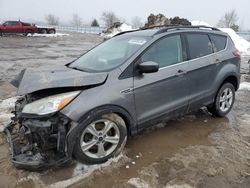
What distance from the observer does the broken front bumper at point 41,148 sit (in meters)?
2.84

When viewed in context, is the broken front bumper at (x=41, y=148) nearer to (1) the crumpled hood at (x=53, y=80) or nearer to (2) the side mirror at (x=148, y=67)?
(1) the crumpled hood at (x=53, y=80)

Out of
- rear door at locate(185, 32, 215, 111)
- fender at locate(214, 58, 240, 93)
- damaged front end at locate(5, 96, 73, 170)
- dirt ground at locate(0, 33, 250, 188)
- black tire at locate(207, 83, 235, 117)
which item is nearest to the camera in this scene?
damaged front end at locate(5, 96, 73, 170)

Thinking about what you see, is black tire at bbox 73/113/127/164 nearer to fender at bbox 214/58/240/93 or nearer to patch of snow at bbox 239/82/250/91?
fender at bbox 214/58/240/93

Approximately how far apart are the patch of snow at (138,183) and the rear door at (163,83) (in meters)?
0.83

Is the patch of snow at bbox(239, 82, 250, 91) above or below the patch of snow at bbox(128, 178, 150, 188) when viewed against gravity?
above

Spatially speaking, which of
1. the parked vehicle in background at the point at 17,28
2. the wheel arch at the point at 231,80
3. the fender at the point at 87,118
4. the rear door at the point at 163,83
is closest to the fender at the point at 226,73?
the wheel arch at the point at 231,80

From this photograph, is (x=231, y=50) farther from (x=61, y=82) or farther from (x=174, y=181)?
(x=61, y=82)

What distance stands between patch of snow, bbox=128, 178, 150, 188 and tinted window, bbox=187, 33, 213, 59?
86.4 inches

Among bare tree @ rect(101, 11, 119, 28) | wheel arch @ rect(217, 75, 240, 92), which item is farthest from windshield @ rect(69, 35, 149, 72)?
bare tree @ rect(101, 11, 119, 28)

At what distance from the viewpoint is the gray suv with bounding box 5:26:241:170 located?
2.90m

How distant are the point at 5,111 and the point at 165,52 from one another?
336cm

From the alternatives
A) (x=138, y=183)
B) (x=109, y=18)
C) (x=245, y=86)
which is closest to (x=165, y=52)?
(x=138, y=183)

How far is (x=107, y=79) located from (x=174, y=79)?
3.77 ft

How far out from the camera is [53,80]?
307 cm
